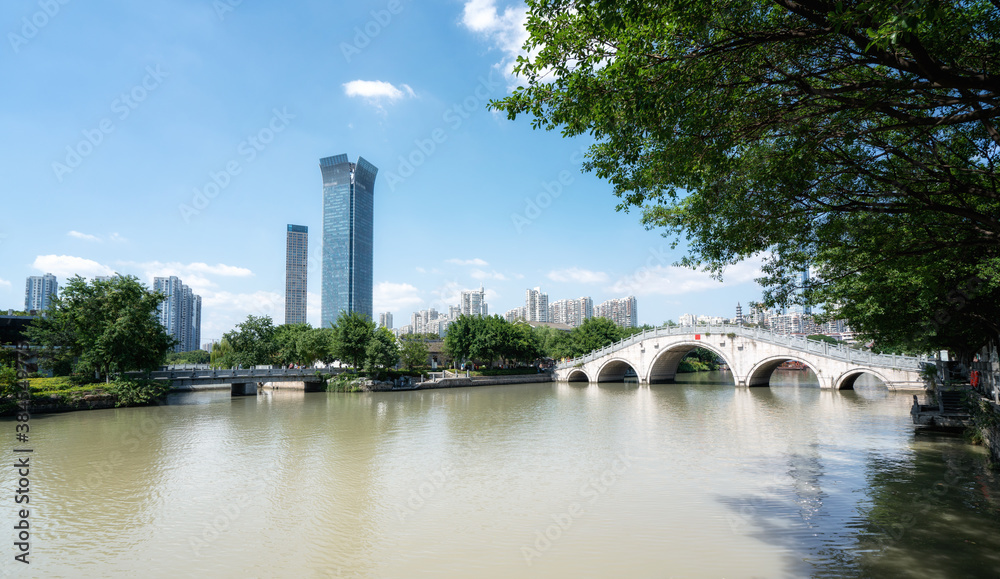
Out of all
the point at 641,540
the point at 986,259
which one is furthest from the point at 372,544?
the point at 986,259

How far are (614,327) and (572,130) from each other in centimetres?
5033

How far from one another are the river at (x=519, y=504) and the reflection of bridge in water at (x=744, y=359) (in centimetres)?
1486

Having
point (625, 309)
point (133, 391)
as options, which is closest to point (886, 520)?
point (133, 391)

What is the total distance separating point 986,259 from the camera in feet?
29.1

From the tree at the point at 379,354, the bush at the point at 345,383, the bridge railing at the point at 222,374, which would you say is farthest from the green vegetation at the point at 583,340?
the bridge railing at the point at 222,374

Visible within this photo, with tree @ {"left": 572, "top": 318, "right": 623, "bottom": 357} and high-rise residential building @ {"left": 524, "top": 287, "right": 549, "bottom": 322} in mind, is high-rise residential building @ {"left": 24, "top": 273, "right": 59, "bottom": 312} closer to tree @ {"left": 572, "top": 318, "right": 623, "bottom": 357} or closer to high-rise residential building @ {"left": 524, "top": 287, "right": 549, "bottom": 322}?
tree @ {"left": 572, "top": 318, "right": 623, "bottom": 357}

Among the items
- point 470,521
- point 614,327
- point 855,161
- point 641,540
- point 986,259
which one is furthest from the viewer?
point 614,327

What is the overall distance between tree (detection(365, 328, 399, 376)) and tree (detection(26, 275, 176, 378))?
13.4 m

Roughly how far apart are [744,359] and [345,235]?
3520 inches

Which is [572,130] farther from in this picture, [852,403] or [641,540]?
[852,403]

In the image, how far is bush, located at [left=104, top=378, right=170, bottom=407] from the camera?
25.9m

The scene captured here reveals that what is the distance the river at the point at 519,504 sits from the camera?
6.18 metres

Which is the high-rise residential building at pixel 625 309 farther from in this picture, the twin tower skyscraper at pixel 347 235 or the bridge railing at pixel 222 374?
the bridge railing at pixel 222 374

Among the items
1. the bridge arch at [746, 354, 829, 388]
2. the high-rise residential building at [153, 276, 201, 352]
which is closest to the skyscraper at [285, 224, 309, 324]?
the high-rise residential building at [153, 276, 201, 352]
